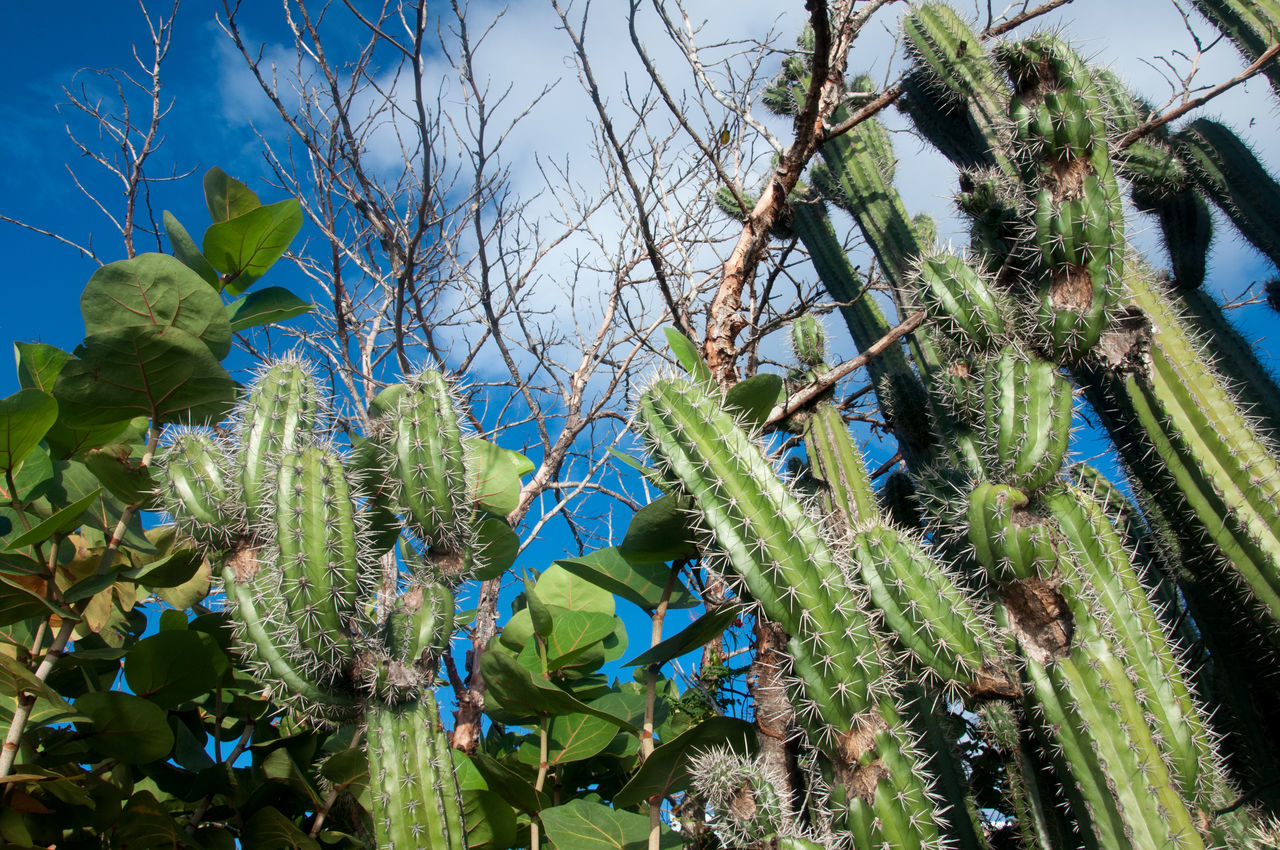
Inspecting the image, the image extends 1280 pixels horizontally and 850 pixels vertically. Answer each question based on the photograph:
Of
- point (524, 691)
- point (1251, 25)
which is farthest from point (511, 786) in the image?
point (1251, 25)

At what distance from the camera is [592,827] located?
4.66 ft

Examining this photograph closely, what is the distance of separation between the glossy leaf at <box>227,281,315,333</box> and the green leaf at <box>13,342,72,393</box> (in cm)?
33

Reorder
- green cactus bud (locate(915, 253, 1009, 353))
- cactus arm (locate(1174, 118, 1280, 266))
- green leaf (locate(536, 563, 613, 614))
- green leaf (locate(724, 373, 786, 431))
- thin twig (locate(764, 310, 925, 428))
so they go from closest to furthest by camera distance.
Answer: green leaf (locate(724, 373, 786, 431)) < green leaf (locate(536, 563, 613, 614)) < green cactus bud (locate(915, 253, 1009, 353)) < thin twig (locate(764, 310, 925, 428)) < cactus arm (locate(1174, 118, 1280, 266))

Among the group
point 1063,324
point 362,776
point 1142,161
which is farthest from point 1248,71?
point 362,776

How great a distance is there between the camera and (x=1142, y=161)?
3.62 meters

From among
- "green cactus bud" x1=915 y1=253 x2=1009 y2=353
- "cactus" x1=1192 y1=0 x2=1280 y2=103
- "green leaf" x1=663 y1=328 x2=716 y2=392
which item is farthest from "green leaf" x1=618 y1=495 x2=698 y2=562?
"cactus" x1=1192 y1=0 x2=1280 y2=103

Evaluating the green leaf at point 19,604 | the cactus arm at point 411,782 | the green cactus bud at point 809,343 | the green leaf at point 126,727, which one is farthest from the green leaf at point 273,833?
the green cactus bud at point 809,343

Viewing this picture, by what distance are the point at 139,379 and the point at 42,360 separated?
0.89ft

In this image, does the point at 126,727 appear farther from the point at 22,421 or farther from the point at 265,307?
the point at 265,307

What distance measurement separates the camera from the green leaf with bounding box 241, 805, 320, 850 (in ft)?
4.84

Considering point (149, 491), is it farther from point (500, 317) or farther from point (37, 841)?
point (500, 317)

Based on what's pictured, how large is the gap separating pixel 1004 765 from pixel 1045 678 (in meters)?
0.89

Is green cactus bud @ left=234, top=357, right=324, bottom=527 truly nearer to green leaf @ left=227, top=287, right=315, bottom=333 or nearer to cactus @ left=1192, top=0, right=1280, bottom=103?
green leaf @ left=227, top=287, right=315, bottom=333

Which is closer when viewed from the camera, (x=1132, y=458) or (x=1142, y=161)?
(x=1132, y=458)
